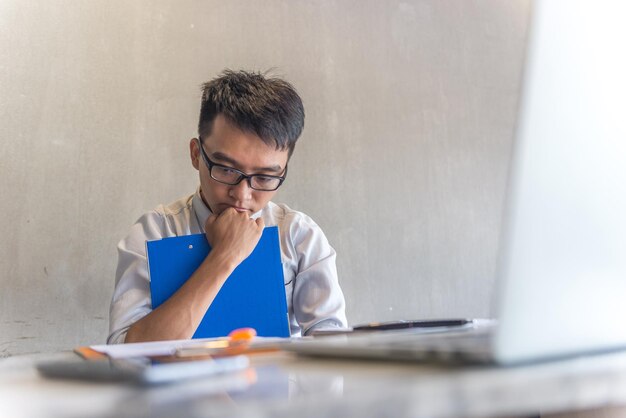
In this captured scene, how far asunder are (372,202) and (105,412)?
2203mm

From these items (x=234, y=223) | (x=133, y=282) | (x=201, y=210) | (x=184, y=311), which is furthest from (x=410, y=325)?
(x=201, y=210)

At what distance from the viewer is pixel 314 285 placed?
178 centimetres

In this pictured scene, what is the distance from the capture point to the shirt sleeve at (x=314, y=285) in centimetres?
171

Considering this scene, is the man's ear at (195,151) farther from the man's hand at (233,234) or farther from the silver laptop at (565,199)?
the silver laptop at (565,199)

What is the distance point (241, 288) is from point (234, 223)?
0.16 metres

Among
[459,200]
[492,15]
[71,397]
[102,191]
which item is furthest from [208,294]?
[492,15]

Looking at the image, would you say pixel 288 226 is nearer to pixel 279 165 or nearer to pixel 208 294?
pixel 279 165

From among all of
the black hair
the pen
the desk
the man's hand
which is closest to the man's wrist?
the man's hand

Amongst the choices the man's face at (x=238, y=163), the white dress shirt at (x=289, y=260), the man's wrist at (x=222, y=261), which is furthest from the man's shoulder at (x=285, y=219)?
the man's wrist at (x=222, y=261)

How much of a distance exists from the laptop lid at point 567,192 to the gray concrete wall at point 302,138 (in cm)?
163

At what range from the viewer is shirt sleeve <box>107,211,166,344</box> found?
154 cm

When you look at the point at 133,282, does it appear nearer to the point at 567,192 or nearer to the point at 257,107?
the point at 257,107

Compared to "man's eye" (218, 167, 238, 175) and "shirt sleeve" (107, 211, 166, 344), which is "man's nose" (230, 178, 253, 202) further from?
"shirt sleeve" (107, 211, 166, 344)

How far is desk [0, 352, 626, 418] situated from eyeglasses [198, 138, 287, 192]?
3.97 feet
